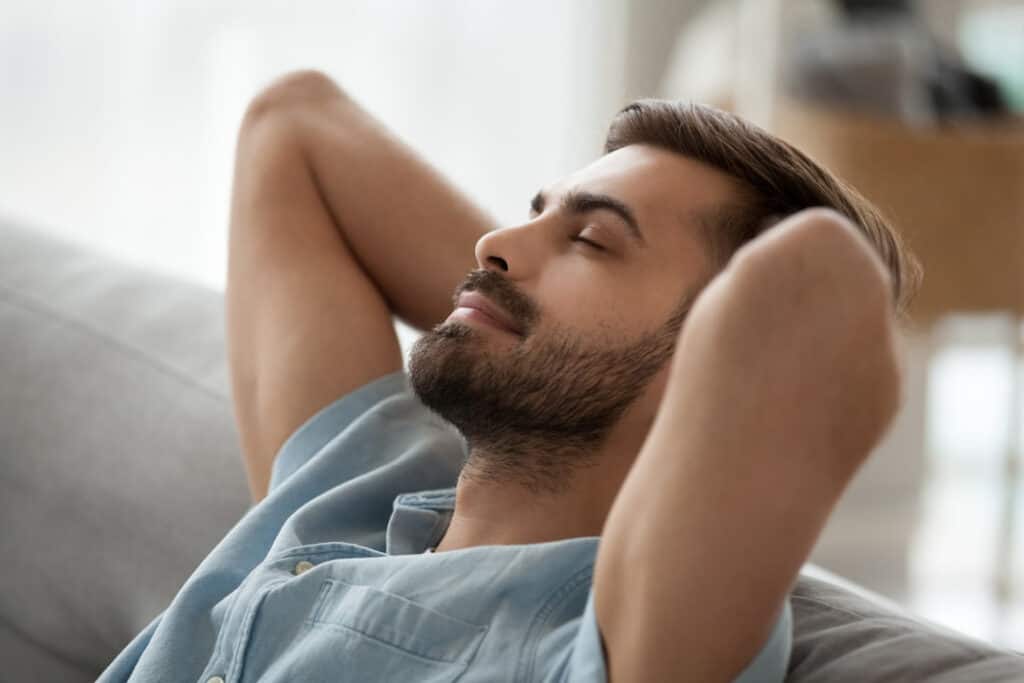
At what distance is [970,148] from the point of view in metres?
3.08

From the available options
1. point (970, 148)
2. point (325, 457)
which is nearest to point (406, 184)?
point (325, 457)

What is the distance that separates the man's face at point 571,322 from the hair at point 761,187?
0.02 m

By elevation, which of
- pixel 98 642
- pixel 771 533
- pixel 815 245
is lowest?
pixel 98 642

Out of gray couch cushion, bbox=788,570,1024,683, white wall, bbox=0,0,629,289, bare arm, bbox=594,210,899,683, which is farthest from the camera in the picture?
white wall, bbox=0,0,629,289

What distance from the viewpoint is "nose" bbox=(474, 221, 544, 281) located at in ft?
4.19

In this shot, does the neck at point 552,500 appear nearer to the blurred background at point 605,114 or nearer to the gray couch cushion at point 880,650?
the gray couch cushion at point 880,650

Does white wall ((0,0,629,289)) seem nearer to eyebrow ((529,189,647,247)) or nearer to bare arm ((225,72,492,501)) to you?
bare arm ((225,72,492,501))

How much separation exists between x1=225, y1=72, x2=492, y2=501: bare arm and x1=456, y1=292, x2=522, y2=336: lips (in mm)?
245

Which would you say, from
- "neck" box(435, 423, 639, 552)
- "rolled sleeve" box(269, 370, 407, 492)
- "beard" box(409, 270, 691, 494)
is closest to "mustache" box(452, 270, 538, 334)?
"beard" box(409, 270, 691, 494)

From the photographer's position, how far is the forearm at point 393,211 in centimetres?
159

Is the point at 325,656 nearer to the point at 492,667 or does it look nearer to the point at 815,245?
the point at 492,667

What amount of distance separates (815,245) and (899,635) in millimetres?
380

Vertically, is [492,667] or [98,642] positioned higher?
[492,667]

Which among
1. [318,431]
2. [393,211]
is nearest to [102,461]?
[318,431]
